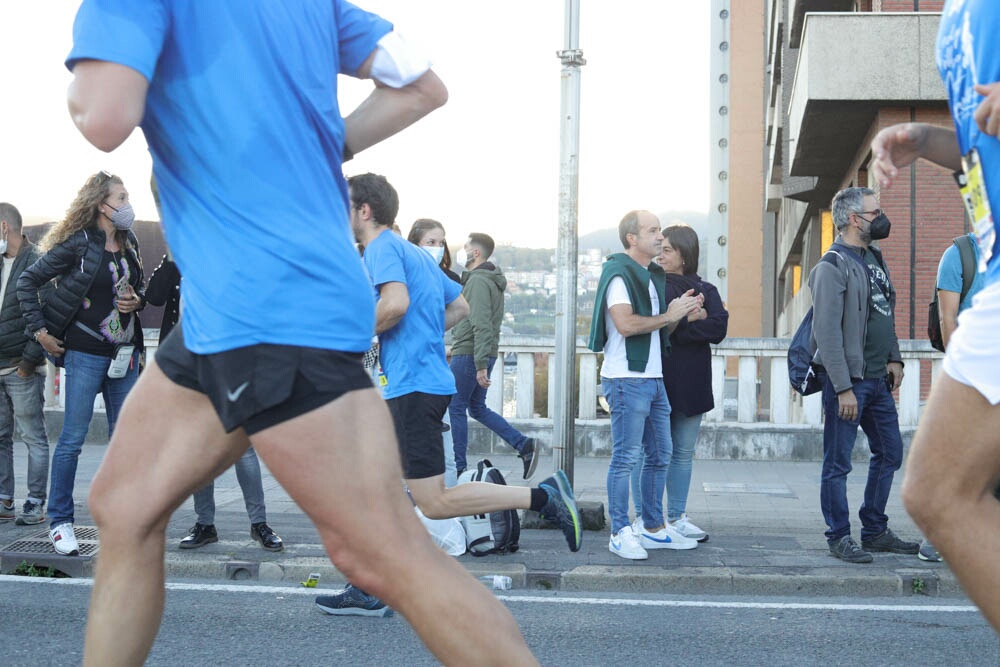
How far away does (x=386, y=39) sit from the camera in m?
2.57

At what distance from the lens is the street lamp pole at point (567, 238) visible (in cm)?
805

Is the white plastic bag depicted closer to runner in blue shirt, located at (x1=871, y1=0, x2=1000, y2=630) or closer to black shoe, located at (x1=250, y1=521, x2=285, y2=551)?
black shoe, located at (x1=250, y1=521, x2=285, y2=551)

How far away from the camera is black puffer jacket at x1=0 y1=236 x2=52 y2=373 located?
762cm

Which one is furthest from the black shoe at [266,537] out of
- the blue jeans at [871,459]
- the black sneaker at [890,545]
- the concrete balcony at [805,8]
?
the concrete balcony at [805,8]

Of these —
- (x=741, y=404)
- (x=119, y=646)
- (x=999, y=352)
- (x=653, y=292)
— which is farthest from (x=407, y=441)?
(x=741, y=404)

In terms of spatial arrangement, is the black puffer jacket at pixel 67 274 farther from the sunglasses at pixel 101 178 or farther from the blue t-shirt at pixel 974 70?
the blue t-shirt at pixel 974 70

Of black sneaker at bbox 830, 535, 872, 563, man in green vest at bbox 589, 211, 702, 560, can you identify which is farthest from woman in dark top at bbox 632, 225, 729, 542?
black sneaker at bbox 830, 535, 872, 563

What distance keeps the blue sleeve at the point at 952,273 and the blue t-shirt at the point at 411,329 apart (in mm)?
2874

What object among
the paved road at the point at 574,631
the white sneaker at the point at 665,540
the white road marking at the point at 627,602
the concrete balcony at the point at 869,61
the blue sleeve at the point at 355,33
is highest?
the concrete balcony at the point at 869,61

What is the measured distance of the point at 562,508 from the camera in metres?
5.48

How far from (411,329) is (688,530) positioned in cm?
274

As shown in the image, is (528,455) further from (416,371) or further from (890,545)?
(416,371)

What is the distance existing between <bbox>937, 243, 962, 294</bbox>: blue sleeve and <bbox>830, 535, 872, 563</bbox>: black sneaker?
149cm

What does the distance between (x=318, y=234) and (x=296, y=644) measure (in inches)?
109
